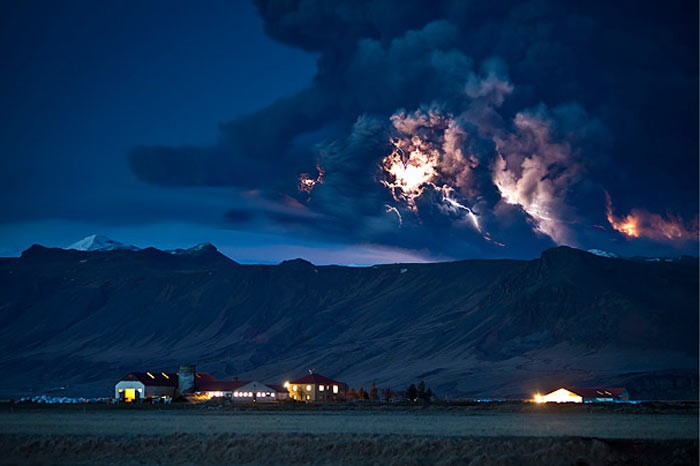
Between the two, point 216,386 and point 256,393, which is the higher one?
point 216,386

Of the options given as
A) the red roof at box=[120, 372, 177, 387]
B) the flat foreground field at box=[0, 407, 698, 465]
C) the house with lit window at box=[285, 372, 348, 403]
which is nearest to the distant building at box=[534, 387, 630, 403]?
the house with lit window at box=[285, 372, 348, 403]

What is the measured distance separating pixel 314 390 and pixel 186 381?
20017mm

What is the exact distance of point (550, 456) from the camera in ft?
109

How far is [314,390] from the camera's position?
125938 millimetres

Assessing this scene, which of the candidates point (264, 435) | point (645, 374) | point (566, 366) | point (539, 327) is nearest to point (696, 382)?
point (645, 374)

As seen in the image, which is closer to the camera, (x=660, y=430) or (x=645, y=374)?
(x=660, y=430)

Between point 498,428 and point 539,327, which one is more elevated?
point 539,327

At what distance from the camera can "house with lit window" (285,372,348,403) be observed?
125062 millimetres

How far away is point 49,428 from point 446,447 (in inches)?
1199

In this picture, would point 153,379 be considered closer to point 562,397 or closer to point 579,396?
point 562,397

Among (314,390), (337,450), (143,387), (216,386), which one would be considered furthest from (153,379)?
(337,450)

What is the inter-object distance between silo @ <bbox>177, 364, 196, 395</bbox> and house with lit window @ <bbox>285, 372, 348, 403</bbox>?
1530 centimetres

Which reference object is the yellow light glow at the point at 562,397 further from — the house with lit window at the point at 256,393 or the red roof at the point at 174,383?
the red roof at the point at 174,383

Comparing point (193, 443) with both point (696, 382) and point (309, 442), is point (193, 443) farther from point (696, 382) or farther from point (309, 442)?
point (696, 382)
